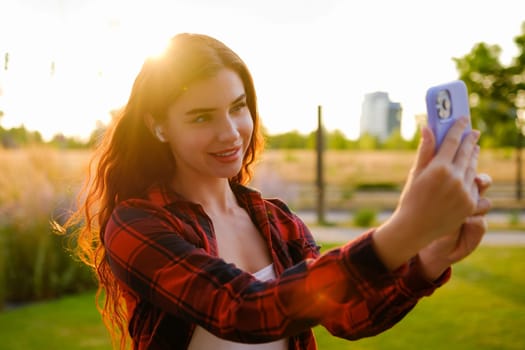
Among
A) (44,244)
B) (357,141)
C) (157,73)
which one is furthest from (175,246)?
(357,141)

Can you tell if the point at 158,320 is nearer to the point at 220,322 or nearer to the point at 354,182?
the point at 220,322

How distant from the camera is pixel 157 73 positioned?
55.4 inches

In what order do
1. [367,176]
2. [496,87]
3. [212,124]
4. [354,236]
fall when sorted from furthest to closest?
[367,176]
[496,87]
[354,236]
[212,124]

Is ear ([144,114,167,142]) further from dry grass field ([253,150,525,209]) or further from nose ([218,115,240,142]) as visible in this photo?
dry grass field ([253,150,525,209])

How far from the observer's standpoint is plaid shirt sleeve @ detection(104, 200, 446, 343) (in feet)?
3.06

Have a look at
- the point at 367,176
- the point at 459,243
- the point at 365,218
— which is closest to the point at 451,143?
the point at 459,243

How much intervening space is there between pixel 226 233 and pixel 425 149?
774 millimetres

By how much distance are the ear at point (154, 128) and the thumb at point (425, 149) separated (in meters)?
0.77

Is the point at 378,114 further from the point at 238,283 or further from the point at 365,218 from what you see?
the point at 238,283

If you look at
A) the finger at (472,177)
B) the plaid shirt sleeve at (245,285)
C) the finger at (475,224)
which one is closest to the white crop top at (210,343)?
the plaid shirt sleeve at (245,285)

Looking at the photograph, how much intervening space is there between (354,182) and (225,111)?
22.0m

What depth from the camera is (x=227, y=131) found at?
134 centimetres

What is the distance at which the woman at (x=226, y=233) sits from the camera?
2.81ft

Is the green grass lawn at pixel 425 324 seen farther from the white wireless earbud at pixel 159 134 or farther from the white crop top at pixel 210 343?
the white wireless earbud at pixel 159 134
